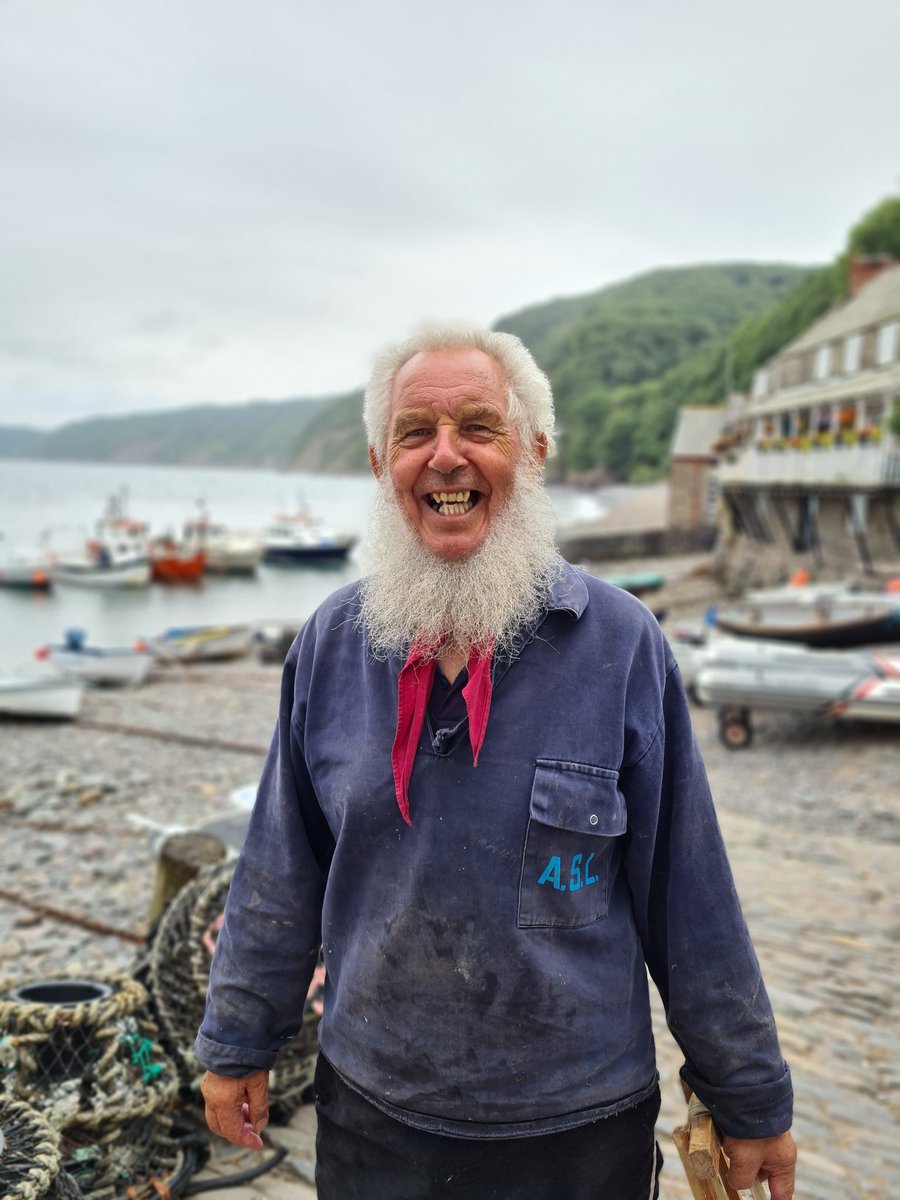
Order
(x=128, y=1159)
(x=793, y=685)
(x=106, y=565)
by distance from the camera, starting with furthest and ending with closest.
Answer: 1. (x=106, y=565)
2. (x=793, y=685)
3. (x=128, y=1159)

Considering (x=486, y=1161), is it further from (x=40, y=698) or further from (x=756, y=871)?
(x=40, y=698)

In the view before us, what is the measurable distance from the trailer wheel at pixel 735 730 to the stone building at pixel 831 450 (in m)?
14.1

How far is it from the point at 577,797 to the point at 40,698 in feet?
46.8

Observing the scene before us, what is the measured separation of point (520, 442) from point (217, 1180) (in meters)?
2.67

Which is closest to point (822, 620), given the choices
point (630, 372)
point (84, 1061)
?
point (84, 1061)

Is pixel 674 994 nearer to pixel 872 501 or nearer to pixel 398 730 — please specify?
pixel 398 730

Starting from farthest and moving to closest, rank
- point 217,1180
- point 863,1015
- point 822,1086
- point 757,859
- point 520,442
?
1. point 757,859
2. point 863,1015
3. point 822,1086
4. point 217,1180
5. point 520,442

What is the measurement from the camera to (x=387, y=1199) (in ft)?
6.29

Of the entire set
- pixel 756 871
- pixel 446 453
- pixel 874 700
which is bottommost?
pixel 756 871

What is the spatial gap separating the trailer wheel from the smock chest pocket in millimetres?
11554

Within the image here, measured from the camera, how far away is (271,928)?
2.11 meters

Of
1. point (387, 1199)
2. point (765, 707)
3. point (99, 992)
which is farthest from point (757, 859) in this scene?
point (387, 1199)

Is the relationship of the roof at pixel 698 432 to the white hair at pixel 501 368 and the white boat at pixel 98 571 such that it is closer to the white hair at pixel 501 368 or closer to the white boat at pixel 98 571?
the white boat at pixel 98 571

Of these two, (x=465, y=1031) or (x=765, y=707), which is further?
(x=765, y=707)
